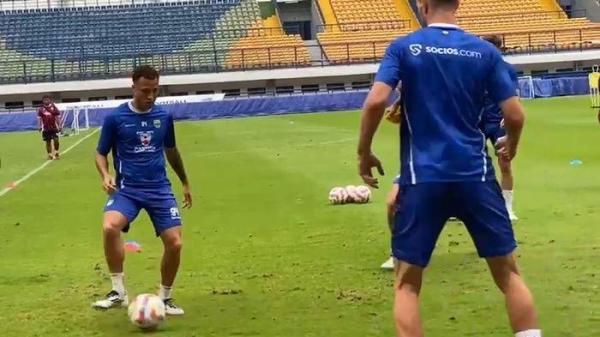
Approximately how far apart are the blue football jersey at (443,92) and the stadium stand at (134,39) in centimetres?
5311

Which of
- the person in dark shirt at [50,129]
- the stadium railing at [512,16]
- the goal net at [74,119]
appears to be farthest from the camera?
the stadium railing at [512,16]

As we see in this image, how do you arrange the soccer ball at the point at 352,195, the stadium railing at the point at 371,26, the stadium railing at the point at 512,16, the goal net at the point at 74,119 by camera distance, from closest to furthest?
the soccer ball at the point at 352,195 → the goal net at the point at 74,119 → the stadium railing at the point at 371,26 → the stadium railing at the point at 512,16

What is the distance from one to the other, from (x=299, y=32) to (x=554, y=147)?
4782 cm

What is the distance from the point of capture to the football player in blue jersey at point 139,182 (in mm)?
8570

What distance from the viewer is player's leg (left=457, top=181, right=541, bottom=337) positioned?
569 cm

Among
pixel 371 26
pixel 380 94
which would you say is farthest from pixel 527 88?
pixel 380 94

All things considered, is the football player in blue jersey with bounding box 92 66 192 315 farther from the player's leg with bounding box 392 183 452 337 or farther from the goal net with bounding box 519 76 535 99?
the goal net with bounding box 519 76 535 99

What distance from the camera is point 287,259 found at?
1120cm

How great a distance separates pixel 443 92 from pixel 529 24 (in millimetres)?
60922

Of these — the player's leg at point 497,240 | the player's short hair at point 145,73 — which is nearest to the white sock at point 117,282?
the player's short hair at point 145,73

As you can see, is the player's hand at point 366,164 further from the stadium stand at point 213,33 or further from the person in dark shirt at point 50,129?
the stadium stand at point 213,33

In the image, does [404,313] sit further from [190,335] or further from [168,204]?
[168,204]

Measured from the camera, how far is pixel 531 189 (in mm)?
16703

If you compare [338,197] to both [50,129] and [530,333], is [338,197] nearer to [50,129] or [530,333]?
[530,333]
